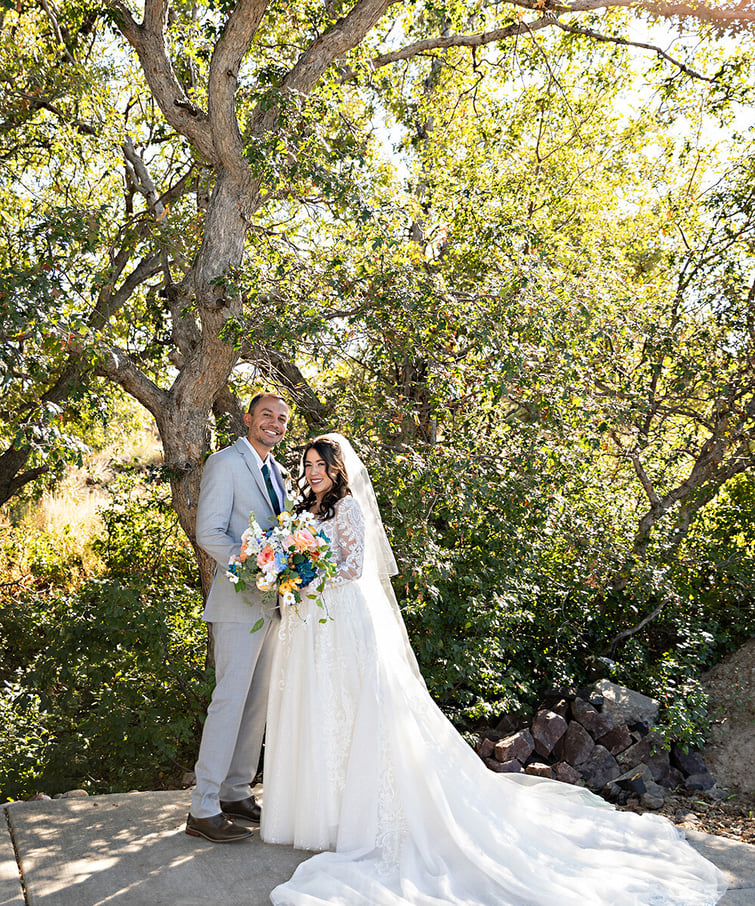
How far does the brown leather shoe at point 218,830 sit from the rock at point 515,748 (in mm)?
2806

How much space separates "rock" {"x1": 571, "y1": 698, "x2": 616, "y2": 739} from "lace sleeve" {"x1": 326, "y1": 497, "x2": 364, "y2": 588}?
342 centimetres

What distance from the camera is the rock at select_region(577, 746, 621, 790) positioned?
602 cm

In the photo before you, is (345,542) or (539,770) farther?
(539,770)

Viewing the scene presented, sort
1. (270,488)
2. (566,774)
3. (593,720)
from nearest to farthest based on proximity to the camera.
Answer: (270,488)
(566,774)
(593,720)

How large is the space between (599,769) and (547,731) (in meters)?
0.48

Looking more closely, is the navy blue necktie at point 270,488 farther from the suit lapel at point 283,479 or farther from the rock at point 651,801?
the rock at point 651,801

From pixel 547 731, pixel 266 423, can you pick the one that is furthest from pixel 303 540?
pixel 547 731

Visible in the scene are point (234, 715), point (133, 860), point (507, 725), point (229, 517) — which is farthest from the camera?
point (507, 725)

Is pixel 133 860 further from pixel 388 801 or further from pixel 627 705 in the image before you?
pixel 627 705

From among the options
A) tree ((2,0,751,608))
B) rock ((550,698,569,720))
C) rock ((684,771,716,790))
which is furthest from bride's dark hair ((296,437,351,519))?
rock ((684,771,716,790))

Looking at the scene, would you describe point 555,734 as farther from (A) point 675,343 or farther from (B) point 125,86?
(B) point 125,86

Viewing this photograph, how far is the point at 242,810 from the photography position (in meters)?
4.16

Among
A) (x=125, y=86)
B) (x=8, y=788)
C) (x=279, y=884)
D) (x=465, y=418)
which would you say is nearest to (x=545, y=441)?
(x=465, y=418)

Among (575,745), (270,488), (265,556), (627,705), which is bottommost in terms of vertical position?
(575,745)
